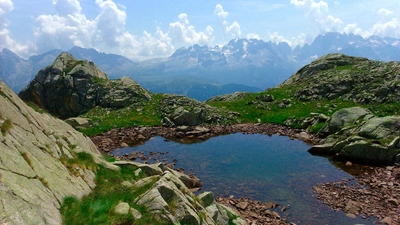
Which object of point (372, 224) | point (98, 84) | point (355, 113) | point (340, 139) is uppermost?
point (98, 84)

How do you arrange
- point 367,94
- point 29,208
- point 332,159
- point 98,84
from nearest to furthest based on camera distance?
point 29,208, point 332,159, point 367,94, point 98,84

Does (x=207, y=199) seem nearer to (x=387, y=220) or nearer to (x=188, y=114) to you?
(x=387, y=220)

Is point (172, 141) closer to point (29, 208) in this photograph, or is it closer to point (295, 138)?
point (295, 138)

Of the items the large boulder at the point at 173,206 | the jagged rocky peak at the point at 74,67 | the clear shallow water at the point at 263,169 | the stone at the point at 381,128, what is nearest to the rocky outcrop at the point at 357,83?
the stone at the point at 381,128

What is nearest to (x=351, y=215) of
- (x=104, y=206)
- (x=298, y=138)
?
(x=104, y=206)

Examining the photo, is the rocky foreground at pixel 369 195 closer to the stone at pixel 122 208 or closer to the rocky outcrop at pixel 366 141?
the rocky outcrop at pixel 366 141

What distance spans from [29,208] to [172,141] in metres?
31.1

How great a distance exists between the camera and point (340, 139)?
109ft

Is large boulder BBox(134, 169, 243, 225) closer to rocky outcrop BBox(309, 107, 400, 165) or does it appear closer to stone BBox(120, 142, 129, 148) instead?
rocky outcrop BBox(309, 107, 400, 165)

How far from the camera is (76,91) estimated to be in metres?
60.6

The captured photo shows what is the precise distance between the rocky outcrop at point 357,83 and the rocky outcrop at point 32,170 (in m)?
55.8

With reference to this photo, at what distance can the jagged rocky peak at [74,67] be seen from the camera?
6276cm

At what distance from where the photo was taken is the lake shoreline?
64.3 feet

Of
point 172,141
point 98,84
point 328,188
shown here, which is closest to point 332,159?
point 328,188
